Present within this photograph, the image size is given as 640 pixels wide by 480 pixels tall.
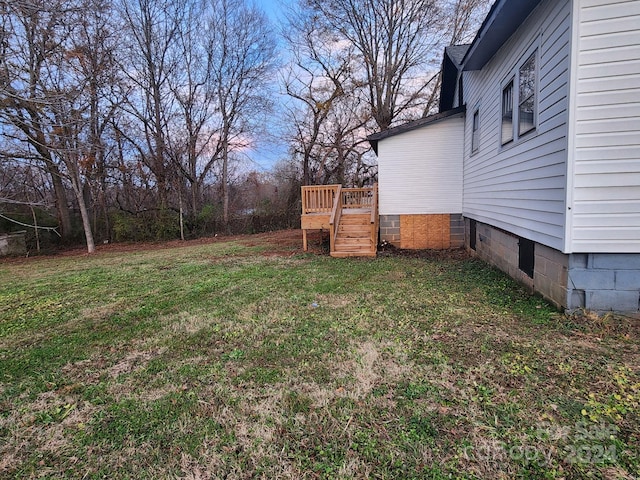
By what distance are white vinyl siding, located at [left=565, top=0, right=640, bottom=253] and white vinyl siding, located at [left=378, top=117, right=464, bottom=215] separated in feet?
17.8

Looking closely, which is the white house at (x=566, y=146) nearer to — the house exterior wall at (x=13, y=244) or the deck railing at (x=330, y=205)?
the deck railing at (x=330, y=205)

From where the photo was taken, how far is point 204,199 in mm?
18672

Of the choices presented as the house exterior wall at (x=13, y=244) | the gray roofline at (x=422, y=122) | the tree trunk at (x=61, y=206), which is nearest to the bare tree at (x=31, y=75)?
the tree trunk at (x=61, y=206)

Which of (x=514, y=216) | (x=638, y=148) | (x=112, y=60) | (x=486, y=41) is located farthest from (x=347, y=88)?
(x=638, y=148)

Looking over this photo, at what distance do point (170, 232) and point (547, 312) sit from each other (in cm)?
1491

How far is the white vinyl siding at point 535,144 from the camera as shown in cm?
343

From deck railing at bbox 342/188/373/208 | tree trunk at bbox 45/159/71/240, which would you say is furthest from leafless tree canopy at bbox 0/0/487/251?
deck railing at bbox 342/188/373/208

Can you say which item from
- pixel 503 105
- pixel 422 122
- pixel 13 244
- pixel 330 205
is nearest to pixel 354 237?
pixel 330 205

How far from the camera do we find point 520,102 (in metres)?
4.70

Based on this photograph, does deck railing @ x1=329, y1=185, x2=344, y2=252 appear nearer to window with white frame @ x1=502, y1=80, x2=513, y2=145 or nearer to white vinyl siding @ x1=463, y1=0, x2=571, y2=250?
white vinyl siding @ x1=463, y1=0, x2=571, y2=250

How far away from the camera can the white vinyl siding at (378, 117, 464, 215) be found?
28.0ft

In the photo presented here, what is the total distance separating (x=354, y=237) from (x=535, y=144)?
5.35m

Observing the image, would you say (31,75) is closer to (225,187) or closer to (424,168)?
(225,187)

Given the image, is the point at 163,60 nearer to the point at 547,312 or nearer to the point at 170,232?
the point at 170,232
